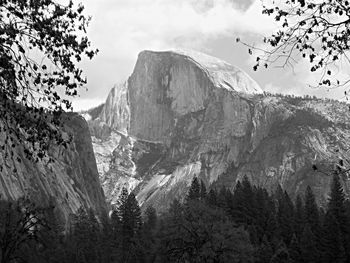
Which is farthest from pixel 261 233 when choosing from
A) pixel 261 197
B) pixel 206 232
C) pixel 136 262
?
pixel 206 232

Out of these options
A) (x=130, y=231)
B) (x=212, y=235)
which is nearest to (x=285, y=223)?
(x=130, y=231)

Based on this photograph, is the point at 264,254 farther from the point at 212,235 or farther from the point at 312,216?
the point at 312,216

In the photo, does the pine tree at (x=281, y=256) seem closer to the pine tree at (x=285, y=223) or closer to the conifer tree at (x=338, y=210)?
the conifer tree at (x=338, y=210)

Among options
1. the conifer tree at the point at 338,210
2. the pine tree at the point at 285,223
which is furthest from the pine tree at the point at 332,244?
the pine tree at the point at 285,223

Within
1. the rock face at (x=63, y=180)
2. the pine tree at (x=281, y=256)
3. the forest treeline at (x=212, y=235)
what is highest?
the rock face at (x=63, y=180)

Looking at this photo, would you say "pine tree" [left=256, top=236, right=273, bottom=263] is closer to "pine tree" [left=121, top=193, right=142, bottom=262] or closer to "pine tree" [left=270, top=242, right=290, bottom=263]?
"pine tree" [left=270, top=242, right=290, bottom=263]
